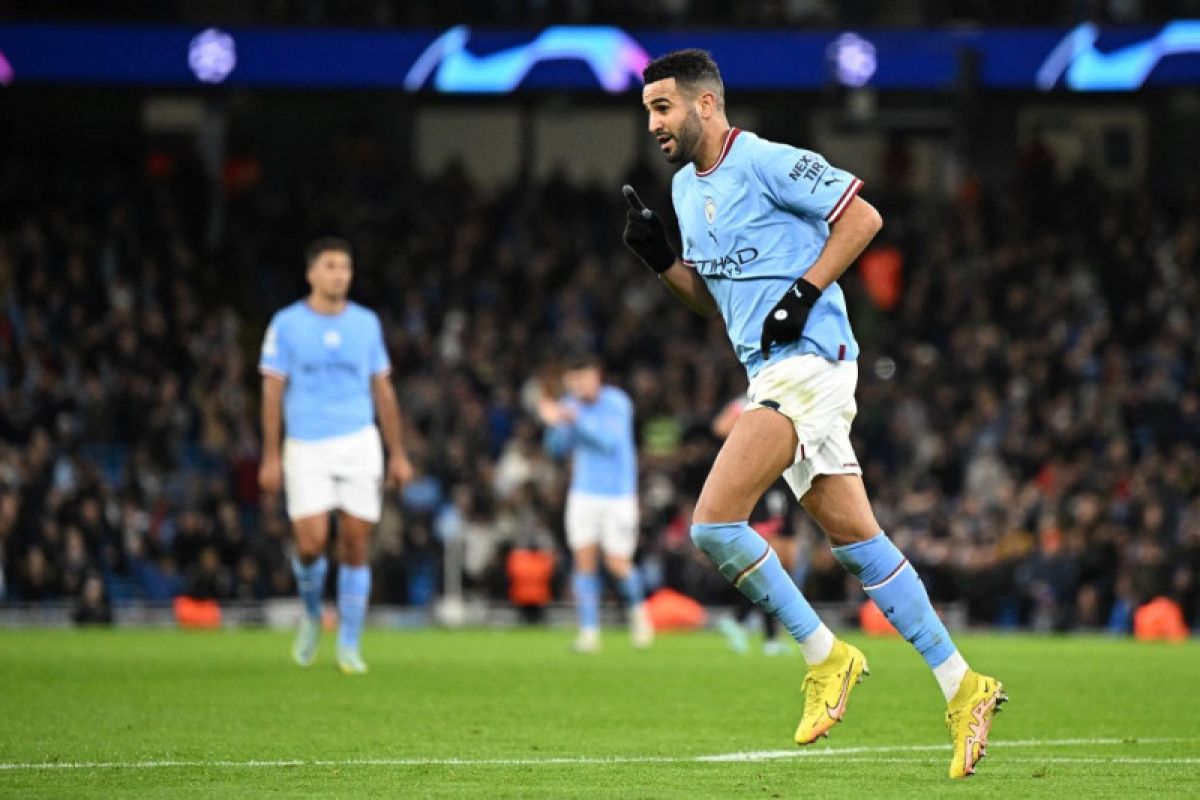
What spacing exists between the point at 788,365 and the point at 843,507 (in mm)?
578

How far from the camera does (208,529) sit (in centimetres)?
2392

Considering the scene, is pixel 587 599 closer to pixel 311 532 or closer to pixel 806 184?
pixel 311 532

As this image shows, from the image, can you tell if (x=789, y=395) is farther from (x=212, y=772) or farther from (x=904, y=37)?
(x=904, y=37)

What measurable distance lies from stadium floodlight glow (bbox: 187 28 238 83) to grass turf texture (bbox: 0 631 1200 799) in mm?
14368

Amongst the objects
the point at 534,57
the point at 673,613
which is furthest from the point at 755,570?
the point at 534,57

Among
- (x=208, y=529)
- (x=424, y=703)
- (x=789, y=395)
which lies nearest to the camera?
(x=789, y=395)

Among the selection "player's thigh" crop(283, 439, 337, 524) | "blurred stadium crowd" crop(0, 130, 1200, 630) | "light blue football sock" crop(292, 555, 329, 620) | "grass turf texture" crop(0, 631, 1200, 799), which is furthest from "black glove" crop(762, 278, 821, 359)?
"blurred stadium crowd" crop(0, 130, 1200, 630)

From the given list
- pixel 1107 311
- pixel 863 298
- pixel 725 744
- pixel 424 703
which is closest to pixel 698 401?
pixel 863 298

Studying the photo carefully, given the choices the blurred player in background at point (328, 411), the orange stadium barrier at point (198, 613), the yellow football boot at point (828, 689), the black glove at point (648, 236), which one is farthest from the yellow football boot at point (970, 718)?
the orange stadium barrier at point (198, 613)

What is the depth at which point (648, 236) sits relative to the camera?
802 cm

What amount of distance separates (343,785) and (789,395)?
2143 mm

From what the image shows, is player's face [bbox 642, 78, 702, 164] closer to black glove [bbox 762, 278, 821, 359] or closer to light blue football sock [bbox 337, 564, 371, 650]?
black glove [bbox 762, 278, 821, 359]

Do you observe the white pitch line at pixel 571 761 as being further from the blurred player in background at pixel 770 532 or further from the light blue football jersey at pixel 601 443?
the light blue football jersey at pixel 601 443

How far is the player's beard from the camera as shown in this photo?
791 cm
